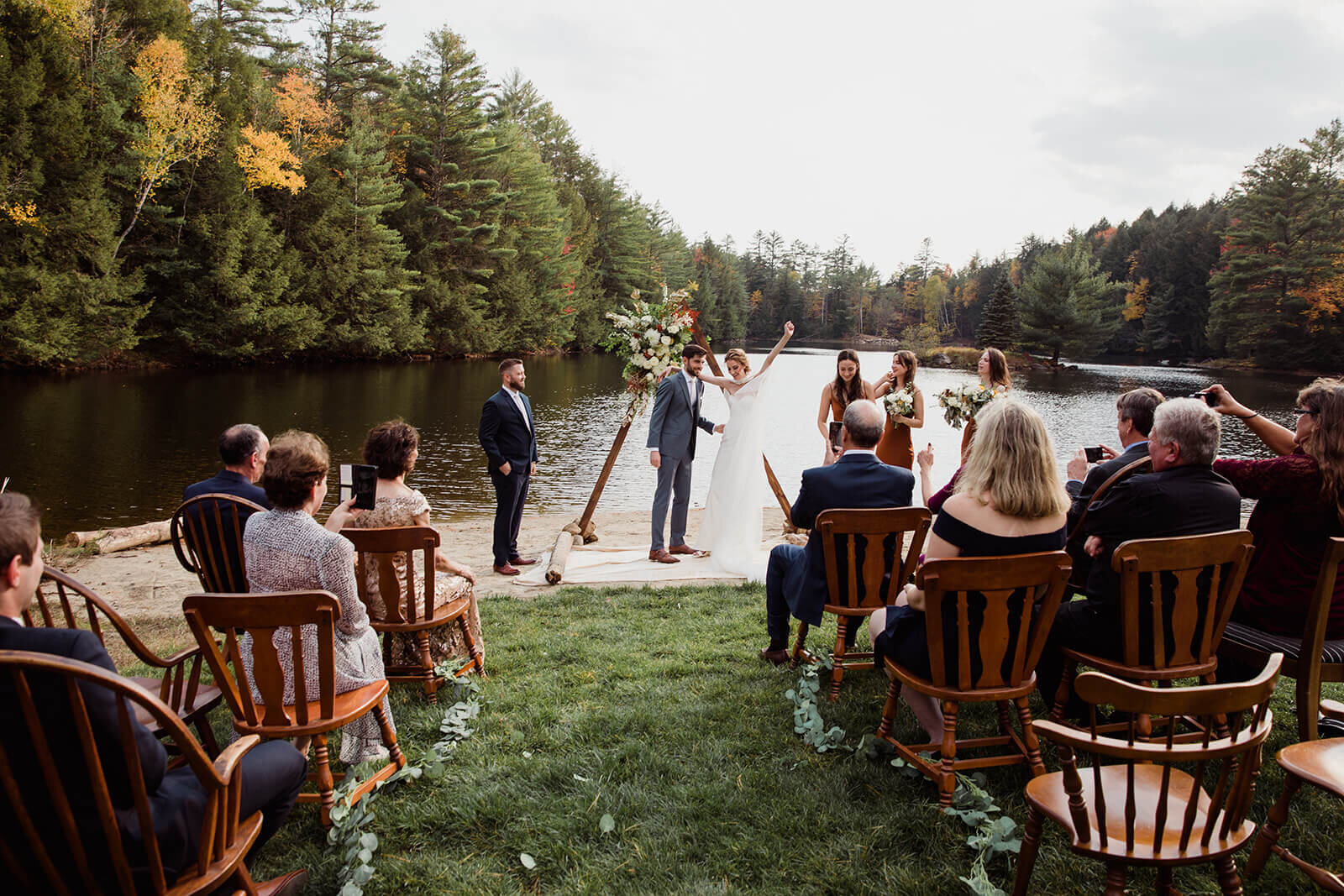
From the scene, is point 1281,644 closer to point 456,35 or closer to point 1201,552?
point 1201,552

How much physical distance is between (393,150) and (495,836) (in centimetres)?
4477

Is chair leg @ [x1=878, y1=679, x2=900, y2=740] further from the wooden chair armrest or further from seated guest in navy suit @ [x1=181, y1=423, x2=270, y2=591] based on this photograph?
seated guest in navy suit @ [x1=181, y1=423, x2=270, y2=591]

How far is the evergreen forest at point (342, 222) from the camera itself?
26.3 metres

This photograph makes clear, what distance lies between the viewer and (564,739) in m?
3.74

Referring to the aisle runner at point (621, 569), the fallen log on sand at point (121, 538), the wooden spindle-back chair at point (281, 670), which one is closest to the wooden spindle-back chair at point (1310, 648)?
the wooden spindle-back chair at point (281, 670)

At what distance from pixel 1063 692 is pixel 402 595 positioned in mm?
3379

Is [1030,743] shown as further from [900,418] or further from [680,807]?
[900,418]

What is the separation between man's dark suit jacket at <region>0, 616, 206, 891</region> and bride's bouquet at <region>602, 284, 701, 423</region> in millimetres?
6529

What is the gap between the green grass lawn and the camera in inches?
107

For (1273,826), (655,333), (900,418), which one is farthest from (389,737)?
(900,418)

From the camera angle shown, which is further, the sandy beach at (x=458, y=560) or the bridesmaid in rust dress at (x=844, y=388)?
the bridesmaid in rust dress at (x=844, y=388)

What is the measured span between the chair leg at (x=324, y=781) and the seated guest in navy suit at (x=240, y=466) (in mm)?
1653

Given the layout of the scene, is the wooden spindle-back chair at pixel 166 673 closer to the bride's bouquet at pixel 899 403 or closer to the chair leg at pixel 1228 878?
the chair leg at pixel 1228 878

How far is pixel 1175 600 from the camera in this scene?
3.24 metres
